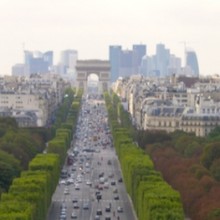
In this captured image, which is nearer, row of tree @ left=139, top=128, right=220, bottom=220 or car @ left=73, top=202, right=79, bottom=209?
row of tree @ left=139, top=128, right=220, bottom=220

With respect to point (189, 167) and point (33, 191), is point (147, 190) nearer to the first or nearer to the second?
point (33, 191)

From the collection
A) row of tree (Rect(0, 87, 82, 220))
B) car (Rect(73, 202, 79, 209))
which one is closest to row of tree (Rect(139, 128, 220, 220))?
car (Rect(73, 202, 79, 209))

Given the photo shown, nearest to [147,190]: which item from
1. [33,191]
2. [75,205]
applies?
[33,191]

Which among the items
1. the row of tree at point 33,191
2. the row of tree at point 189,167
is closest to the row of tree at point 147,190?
the row of tree at point 189,167

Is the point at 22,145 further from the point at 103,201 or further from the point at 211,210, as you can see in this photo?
the point at 211,210

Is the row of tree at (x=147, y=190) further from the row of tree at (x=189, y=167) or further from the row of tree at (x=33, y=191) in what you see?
the row of tree at (x=33, y=191)

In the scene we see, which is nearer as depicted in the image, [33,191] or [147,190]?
[33,191]

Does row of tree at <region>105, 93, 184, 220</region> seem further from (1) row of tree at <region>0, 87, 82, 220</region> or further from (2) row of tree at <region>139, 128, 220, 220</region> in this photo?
(1) row of tree at <region>0, 87, 82, 220</region>

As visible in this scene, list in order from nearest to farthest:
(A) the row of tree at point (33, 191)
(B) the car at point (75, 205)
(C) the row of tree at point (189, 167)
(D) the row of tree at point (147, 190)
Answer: (A) the row of tree at point (33, 191), (D) the row of tree at point (147, 190), (C) the row of tree at point (189, 167), (B) the car at point (75, 205)

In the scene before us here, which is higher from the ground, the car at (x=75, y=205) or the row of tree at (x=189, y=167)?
the row of tree at (x=189, y=167)

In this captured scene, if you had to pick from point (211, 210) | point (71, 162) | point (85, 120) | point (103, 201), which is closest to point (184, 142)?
point (71, 162)

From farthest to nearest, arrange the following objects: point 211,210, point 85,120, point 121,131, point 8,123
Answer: point 85,120
point 121,131
point 8,123
point 211,210
